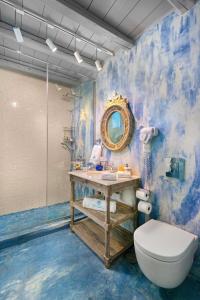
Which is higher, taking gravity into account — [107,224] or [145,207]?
[145,207]

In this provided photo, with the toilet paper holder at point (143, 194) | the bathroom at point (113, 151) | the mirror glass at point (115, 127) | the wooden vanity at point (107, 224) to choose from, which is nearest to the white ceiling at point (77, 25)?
the bathroom at point (113, 151)

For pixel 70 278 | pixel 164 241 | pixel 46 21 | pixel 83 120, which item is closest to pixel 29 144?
pixel 83 120

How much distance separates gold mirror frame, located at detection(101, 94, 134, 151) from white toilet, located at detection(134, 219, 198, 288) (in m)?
1.07

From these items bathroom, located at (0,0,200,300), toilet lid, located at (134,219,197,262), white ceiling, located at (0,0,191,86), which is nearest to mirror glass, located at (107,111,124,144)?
bathroom, located at (0,0,200,300)

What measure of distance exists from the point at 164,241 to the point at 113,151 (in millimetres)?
1252

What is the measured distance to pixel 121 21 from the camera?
1658 mm

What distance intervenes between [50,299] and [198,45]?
2423mm

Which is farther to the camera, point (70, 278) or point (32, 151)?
point (32, 151)

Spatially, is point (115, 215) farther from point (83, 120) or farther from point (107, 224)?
point (83, 120)

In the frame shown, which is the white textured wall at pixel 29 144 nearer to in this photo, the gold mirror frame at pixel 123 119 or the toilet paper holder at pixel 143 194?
the gold mirror frame at pixel 123 119

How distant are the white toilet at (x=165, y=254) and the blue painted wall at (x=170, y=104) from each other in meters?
0.25

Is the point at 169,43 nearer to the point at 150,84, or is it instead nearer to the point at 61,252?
the point at 150,84

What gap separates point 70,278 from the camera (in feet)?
4.70

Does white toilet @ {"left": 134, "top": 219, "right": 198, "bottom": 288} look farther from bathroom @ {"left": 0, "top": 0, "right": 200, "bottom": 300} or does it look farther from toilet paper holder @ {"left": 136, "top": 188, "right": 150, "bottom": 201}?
toilet paper holder @ {"left": 136, "top": 188, "right": 150, "bottom": 201}
